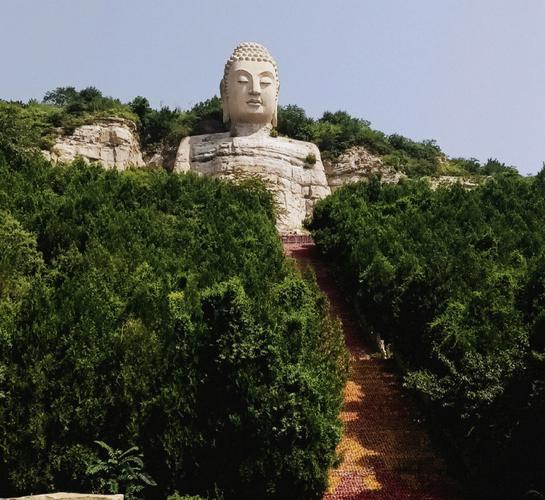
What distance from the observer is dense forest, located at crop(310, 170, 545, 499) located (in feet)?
31.8

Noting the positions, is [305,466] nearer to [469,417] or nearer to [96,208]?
[469,417]

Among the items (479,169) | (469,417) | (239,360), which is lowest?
(469,417)

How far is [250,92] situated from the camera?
83.5ft

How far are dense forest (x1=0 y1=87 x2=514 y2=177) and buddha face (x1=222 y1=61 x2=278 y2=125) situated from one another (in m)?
1.94

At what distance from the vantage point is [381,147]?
28062 millimetres

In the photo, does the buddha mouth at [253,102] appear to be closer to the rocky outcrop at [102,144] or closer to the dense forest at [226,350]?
the rocky outcrop at [102,144]

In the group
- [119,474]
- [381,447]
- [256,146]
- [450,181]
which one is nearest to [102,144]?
[256,146]

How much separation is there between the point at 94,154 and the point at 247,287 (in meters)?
13.7

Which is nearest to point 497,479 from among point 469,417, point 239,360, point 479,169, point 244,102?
point 469,417

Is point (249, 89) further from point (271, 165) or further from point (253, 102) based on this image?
point (271, 165)

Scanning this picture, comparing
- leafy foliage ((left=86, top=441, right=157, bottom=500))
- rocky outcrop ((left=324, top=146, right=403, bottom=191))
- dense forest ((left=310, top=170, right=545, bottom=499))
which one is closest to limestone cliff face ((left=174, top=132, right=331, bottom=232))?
rocky outcrop ((left=324, top=146, right=403, bottom=191))

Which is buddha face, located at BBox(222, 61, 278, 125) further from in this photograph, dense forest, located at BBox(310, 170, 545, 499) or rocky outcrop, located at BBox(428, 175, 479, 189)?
rocky outcrop, located at BBox(428, 175, 479, 189)

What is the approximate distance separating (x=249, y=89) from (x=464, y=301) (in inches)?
565

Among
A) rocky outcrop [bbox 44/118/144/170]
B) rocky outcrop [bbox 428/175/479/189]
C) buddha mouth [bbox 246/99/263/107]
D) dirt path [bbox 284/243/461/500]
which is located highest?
buddha mouth [bbox 246/99/263/107]
